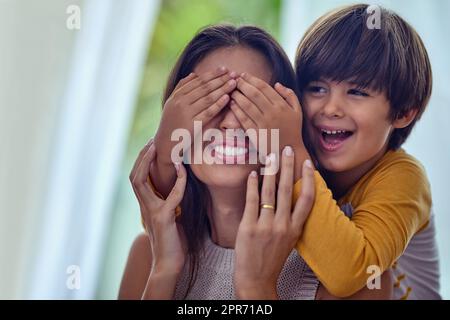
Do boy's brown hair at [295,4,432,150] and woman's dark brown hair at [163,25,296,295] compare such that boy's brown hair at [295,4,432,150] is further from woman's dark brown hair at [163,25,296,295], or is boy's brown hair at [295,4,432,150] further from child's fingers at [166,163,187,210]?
child's fingers at [166,163,187,210]

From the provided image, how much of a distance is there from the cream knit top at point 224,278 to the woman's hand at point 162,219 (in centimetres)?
5

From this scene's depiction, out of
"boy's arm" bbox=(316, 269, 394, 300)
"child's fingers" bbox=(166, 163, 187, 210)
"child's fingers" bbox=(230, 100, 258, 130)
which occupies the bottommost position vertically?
"boy's arm" bbox=(316, 269, 394, 300)

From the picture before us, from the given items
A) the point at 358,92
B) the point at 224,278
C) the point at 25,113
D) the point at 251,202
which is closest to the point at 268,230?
the point at 251,202

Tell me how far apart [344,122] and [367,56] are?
11 centimetres

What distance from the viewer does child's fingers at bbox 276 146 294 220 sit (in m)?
0.84

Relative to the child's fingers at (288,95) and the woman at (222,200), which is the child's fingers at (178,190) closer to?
the woman at (222,200)

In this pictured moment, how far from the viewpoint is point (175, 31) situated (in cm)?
132

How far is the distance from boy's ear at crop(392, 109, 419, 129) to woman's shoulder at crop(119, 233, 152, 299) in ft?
1.54

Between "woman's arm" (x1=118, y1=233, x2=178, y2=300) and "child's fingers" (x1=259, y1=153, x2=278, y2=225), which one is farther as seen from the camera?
"woman's arm" (x1=118, y1=233, x2=178, y2=300)

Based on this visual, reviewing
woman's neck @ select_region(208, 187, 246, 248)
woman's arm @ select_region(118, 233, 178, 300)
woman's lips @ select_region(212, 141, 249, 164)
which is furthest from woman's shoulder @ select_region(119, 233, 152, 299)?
woman's lips @ select_region(212, 141, 249, 164)

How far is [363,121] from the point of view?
903 millimetres

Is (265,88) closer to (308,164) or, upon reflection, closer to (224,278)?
(308,164)

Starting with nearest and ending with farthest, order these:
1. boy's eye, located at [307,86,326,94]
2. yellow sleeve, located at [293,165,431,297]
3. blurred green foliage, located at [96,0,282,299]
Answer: yellow sleeve, located at [293,165,431,297]
boy's eye, located at [307,86,326,94]
blurred green foliage, located at [96,0,282,299]
